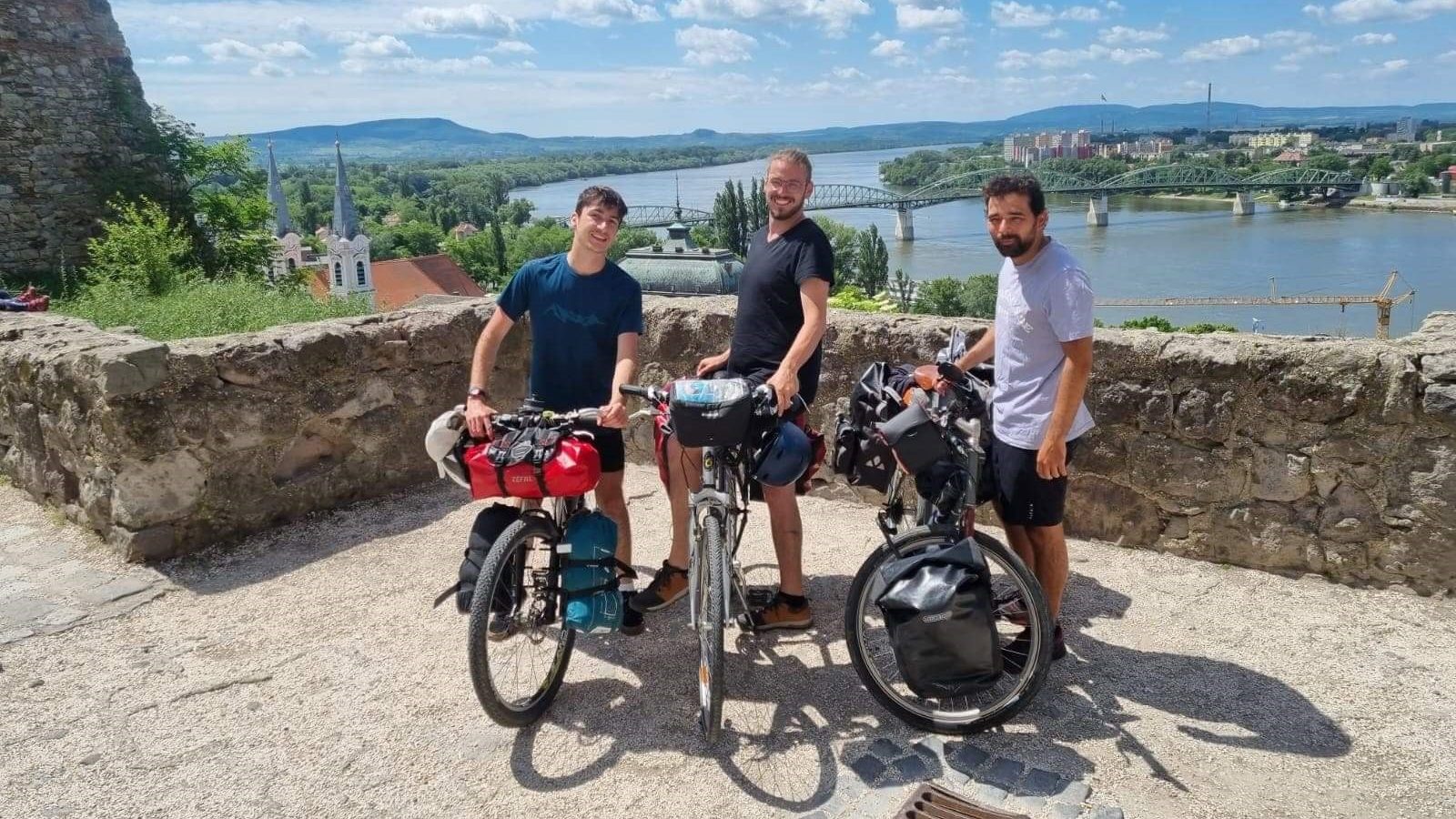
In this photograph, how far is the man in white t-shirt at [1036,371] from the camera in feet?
8.43

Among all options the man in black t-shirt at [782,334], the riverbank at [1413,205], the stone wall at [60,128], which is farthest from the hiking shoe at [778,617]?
the riverbank at [1413,205]

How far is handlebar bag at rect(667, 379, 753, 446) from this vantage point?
256 centimetres

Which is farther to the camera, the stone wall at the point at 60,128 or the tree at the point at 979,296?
the tree at the point at 979,296

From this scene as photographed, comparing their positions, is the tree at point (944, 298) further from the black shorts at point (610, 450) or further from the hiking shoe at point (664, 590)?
the black shorts at point (610, 450)

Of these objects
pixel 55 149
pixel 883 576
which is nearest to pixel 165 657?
pixel 883 576

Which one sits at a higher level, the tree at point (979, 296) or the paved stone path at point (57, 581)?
the paved stone path at point (57, 581)

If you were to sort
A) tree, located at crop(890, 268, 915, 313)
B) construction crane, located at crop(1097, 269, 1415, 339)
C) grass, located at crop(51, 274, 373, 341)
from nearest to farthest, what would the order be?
grass, located at crop(51, 274, 373, 341)
construction crane, located at crop(1097, 269, 1415, 339)
tree, located at crop(890, 268, 915, 313)

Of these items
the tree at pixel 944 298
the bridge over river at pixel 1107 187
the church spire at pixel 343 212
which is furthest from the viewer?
the bridge over river at pixel 1107 187

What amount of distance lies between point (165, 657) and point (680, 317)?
2620 mm

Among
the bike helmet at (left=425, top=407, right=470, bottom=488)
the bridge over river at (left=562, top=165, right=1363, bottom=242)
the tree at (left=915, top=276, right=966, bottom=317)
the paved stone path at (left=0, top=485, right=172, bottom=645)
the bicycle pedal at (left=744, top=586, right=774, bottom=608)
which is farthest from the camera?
the bridge over river at (left=562, top=165, right=1363, bottom=242)

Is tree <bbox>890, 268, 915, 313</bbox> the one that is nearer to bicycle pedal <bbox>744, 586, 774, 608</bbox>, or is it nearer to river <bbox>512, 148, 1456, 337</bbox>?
river <bbox>512, 148, 1456, 337</bbox>

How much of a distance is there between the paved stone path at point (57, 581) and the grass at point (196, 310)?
3.53 feet

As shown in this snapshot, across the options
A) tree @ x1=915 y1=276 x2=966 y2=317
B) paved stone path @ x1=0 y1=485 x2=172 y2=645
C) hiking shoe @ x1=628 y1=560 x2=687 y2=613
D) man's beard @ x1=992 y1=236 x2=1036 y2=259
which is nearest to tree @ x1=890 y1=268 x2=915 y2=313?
tree @ x1=915 y1=276 x2=966 y2=317

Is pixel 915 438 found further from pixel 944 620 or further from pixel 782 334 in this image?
pixel 782 334
